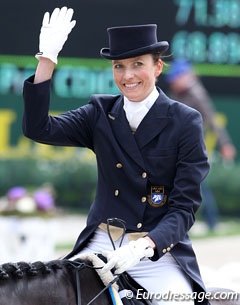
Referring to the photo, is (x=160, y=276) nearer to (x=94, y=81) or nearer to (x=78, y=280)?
(x=78, y=280)

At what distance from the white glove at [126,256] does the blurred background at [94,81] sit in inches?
298

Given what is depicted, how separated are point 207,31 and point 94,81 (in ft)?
4.97

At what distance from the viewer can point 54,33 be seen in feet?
12.4

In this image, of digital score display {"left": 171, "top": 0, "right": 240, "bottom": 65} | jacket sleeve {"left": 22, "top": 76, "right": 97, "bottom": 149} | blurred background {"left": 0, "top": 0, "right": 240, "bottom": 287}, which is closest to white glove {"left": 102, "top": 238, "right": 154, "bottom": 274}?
jacket sleeve {"left": 22, "top": 76, "right": 97, "bottom": 149}

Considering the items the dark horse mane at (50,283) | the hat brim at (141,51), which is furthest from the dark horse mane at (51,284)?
the hat brim at (141,51)

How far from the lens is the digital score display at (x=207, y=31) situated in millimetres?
12305

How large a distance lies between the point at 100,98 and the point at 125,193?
42 cm

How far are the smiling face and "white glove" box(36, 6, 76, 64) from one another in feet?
0.82

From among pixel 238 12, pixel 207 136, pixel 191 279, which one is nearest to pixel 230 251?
pixel 207 136

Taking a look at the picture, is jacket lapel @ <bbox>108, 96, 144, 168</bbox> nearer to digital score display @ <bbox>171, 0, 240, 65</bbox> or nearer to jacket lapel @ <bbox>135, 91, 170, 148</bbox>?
jacket lapel @ <bbox>135, 91, 170, 148</bbox>

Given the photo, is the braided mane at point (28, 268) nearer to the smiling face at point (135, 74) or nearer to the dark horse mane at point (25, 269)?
the dark horse mane at point (25, 269)

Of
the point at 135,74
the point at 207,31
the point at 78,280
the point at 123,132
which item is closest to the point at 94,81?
the point at 207,31

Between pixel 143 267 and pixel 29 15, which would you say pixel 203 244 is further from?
pixel 143 267

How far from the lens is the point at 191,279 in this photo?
400 centimetres
